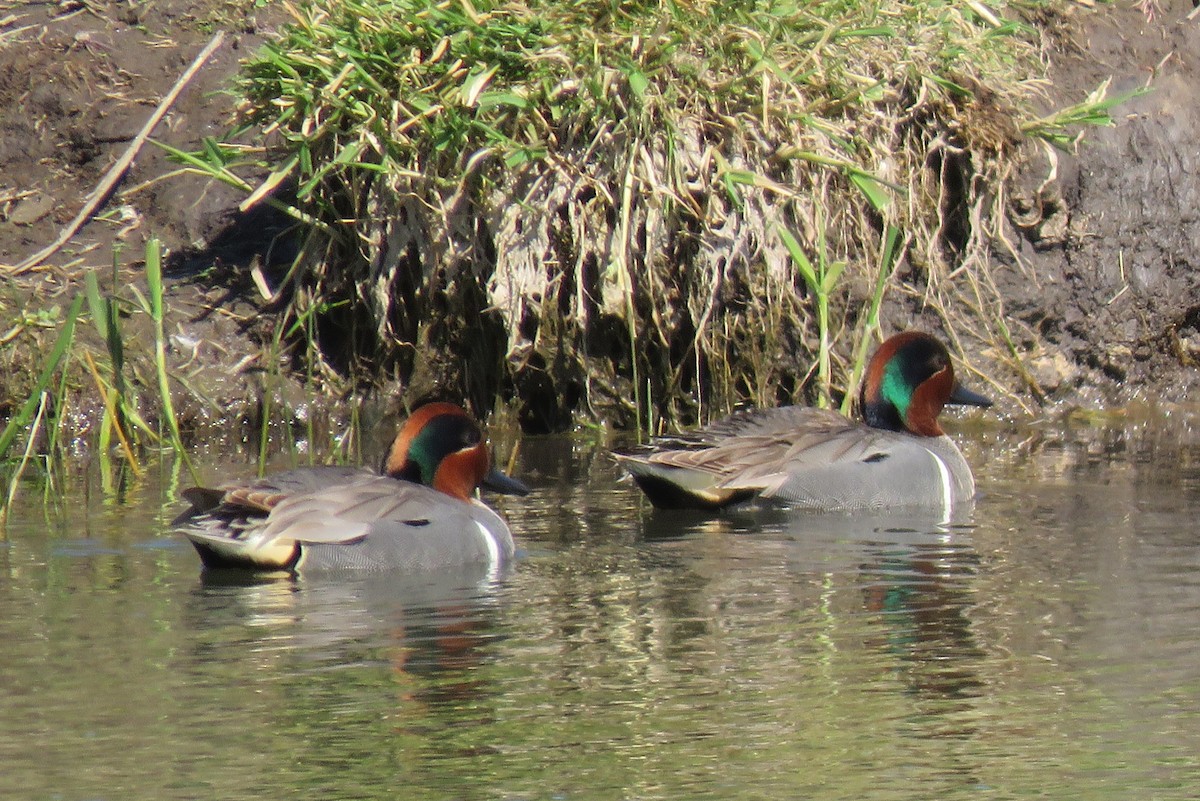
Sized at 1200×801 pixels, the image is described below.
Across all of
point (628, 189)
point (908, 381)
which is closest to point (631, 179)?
point (628, 189)

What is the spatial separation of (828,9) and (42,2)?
489 centimetres

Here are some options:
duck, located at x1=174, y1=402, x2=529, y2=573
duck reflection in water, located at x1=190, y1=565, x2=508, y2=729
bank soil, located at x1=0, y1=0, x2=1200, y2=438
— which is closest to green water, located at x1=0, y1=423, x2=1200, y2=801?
duck reflection in water, located at x1=190, y1=565, x2=508, y2=729

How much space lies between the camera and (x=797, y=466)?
745cm

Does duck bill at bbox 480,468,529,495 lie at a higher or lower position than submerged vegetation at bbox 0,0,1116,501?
lower

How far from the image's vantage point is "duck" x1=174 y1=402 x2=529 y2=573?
19.7 ft

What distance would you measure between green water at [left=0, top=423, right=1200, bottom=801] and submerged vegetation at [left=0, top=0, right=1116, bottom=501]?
1828 mm

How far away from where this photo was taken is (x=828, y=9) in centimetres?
858

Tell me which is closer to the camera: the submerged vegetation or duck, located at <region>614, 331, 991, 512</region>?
duck, located at <region>614, 331, 991, 512</region>

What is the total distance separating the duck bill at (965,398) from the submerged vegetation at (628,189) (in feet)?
1.27

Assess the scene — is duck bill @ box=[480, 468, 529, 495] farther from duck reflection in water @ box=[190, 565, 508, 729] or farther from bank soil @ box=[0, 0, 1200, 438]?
bank soil @ box=[0, 0, 1200, 438]

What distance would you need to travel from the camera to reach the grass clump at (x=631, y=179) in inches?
332

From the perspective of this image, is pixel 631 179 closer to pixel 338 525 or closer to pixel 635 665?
pixel 338 525

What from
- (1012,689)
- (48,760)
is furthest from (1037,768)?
(48,760)

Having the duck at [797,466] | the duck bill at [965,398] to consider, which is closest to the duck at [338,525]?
the duck at [797,466]
